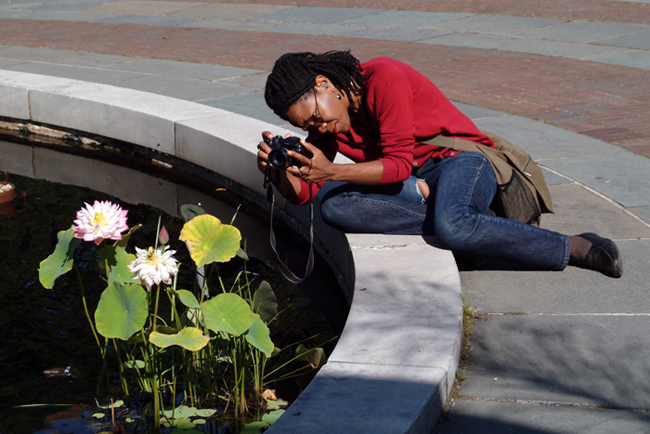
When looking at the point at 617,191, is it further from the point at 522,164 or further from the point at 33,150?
the point at 33,150

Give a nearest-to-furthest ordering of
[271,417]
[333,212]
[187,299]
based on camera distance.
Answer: [187,299]
[271,417]
[333,212]

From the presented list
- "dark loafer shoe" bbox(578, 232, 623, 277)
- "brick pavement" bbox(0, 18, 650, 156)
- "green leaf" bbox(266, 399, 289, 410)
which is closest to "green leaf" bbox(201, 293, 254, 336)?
"green leaf" bbox(266, 399, 289, 410)

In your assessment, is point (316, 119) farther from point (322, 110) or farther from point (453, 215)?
point (453, 215)

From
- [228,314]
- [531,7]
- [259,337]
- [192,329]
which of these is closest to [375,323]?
[259,337]

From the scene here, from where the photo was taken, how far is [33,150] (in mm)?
5785

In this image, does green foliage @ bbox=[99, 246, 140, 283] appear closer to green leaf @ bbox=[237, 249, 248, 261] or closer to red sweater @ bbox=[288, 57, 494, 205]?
green leaf @ bbox=[237, 249, 248, 261]

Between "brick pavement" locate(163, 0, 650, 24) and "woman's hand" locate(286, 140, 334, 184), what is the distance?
864 cm

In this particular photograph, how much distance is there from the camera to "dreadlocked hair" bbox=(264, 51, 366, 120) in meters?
2.83

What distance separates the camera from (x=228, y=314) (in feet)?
7.81

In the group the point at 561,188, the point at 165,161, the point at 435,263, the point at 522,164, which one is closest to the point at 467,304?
the point at 435,263

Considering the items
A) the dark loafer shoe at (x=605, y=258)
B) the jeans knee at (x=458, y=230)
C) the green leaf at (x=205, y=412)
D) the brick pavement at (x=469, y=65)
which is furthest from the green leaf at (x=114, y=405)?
the brick pavement at (x=469, y=65)

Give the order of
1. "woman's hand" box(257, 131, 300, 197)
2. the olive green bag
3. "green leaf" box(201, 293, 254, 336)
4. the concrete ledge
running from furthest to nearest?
the olive green bag
"woman's hand" box(257, 131, 300, 197)
"green leaf" box(201, 293, 254, 336)
the concrete ledge

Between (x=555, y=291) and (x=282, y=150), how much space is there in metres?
1.30

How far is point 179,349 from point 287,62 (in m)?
1.22
